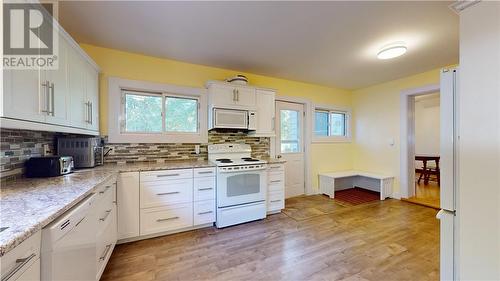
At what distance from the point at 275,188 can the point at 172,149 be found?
177 centimetres

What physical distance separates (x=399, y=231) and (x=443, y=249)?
147 centimetres

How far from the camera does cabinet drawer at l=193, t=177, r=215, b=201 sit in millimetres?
2592

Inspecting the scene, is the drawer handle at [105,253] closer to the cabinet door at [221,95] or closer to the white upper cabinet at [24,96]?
the white upper cabinet at [24,96]

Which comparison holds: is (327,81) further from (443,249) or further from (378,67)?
(443,249)

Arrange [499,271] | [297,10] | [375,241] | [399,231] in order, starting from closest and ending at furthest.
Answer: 1. [499,271]
2. [297,10]
3. [375,241]
4. [399,231]

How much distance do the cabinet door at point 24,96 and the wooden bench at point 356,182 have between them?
431cm

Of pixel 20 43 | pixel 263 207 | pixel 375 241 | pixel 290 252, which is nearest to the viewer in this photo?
pixel 20 43

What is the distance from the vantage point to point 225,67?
11.0 feet

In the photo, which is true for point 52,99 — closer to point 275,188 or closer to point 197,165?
point 197,165

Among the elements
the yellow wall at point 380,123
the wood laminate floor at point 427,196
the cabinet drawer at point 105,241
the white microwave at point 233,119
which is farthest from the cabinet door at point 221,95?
the wood laminate floor at point 427,196

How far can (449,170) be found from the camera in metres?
1.30

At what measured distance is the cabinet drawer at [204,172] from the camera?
259 centimetres

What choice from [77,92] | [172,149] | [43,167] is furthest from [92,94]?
[172,149]

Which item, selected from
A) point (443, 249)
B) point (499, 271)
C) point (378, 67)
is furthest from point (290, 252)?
point (378, 67)
